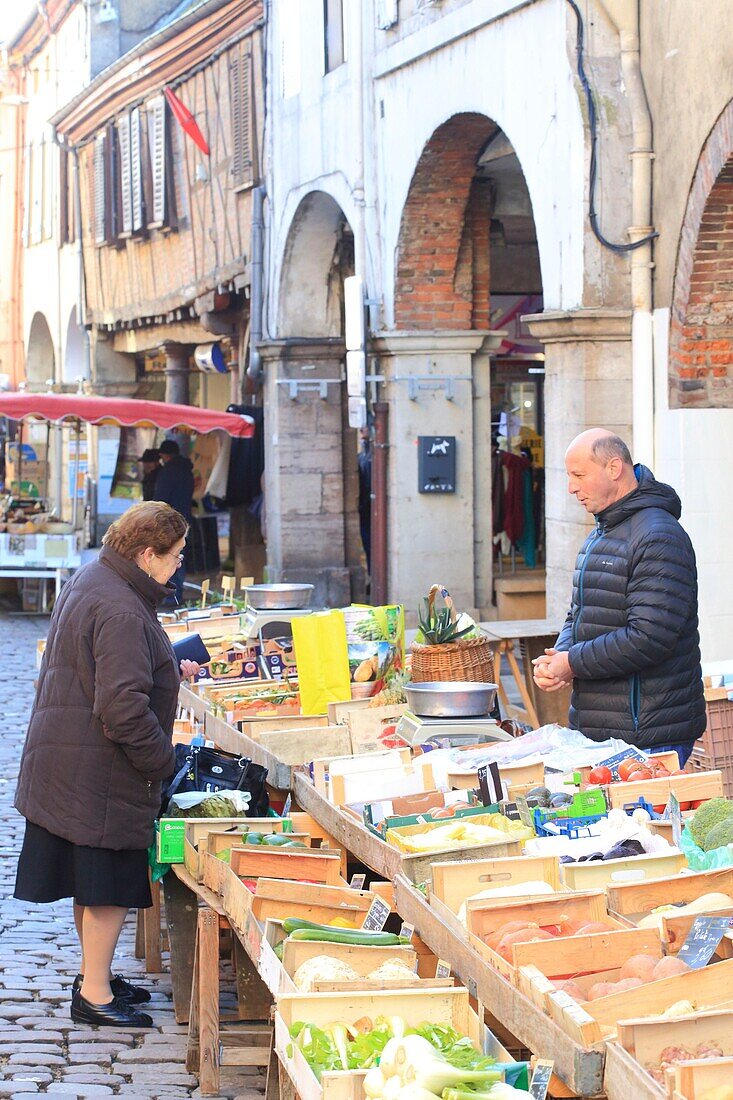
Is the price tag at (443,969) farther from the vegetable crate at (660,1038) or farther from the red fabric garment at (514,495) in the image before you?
the red fabric garment at (514,495)

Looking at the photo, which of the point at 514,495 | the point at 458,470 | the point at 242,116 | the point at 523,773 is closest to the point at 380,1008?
the point at 523,773

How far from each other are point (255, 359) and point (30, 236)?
19206 mm

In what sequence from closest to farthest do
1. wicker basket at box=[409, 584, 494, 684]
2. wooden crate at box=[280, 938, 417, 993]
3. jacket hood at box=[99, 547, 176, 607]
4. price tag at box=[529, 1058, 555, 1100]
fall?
price tag at box=[529, 1058, 555, 1100] → wooden crate at box=[280, 938, 417, 993] → jacket hood at box=[99, 547, 176, 607] → wicker basket at box=[409, 584, 494, 684]

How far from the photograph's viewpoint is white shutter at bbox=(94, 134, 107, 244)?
25.5 meters

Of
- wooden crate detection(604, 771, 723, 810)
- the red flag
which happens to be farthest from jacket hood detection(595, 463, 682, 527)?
the red flag

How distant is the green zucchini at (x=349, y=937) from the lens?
403cm

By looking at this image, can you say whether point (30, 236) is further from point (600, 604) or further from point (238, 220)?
point (600, 604)

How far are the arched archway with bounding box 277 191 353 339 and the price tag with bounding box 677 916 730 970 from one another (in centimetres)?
1284

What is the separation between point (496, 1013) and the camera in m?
3.56

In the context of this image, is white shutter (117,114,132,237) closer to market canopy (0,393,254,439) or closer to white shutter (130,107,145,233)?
white shutter (130,107,145,233)

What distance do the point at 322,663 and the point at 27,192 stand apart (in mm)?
30164

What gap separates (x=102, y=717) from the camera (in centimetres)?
500

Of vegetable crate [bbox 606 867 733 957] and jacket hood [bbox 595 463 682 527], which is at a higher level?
jacket hood [bbox 595 463 682 527]

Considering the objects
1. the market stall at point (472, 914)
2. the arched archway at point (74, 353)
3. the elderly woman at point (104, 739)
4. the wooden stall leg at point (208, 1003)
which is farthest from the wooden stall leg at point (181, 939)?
the arched archway at point (74, 353)
